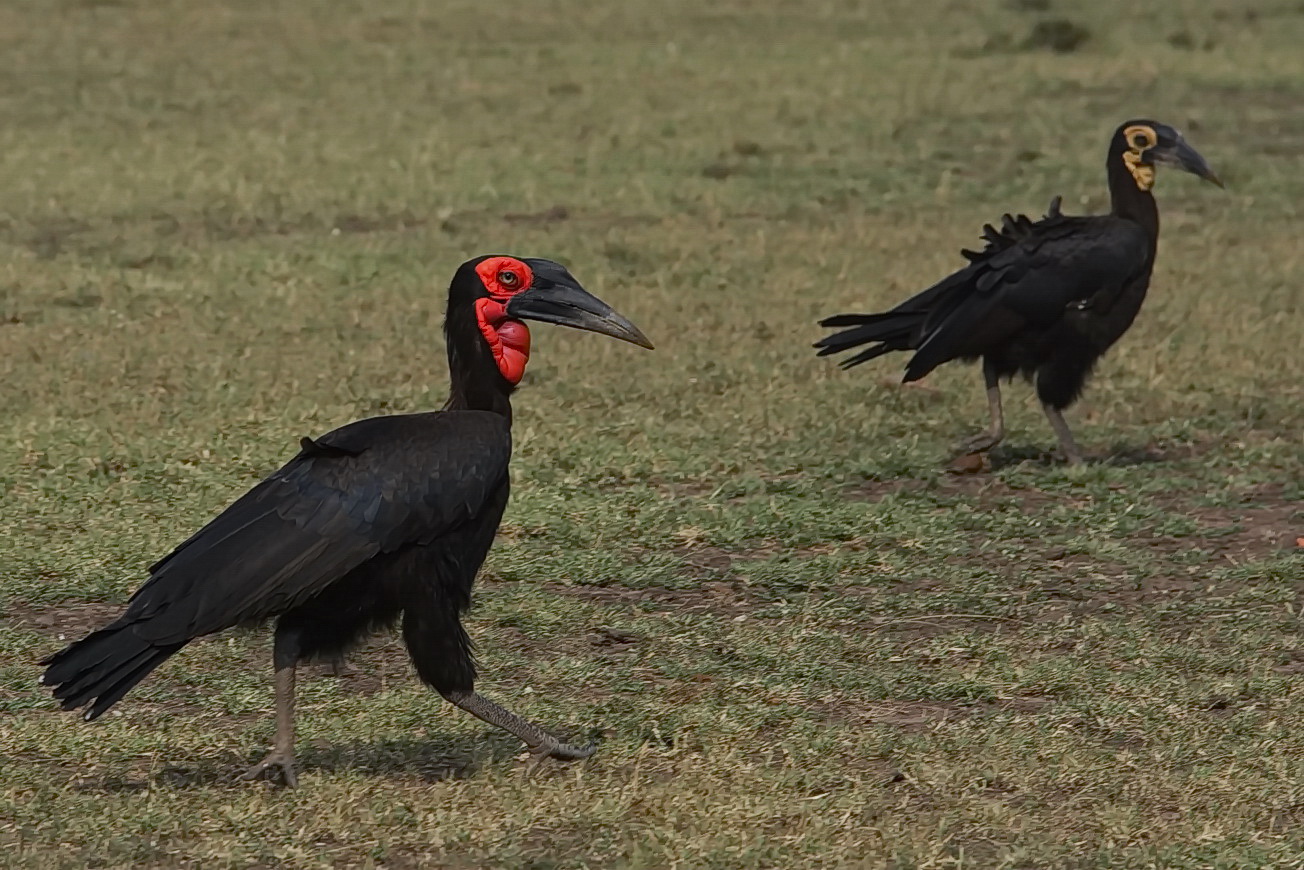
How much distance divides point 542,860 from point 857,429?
14.0 ft

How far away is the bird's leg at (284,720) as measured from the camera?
4.67 meters

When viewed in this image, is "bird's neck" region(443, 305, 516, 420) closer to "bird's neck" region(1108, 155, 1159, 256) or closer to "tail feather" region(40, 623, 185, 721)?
"tail feather" region(40, 623, 185, 721)

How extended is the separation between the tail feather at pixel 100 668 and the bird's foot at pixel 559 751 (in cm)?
94

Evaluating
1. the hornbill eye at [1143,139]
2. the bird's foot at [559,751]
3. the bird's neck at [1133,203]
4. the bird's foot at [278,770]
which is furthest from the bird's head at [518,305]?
the hornbill eye at [1143,139]

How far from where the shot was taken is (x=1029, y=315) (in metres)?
7.97

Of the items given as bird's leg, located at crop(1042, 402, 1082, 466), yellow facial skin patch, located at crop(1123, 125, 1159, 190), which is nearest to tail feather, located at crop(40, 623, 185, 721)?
bird's leg, located at crop(1042, 402, 1082, 466)

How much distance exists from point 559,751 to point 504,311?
105 cm

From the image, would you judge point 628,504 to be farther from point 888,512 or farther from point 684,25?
point 684,25

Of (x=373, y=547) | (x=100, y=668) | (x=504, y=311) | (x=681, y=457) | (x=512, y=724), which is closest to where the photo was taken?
(x=100, y=668)

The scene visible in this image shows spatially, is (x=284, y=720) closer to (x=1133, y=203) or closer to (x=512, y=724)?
(x=512, y=724)

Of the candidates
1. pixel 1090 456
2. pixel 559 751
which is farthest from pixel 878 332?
pixel 559 751

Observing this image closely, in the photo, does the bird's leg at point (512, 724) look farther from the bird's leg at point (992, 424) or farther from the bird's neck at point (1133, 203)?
the bird's neck at point (1133, 203)

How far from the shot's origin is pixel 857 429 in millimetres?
8258

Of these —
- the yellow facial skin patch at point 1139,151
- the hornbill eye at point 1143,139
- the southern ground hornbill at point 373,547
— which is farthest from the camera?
the hornbill eye at point 1143,139
